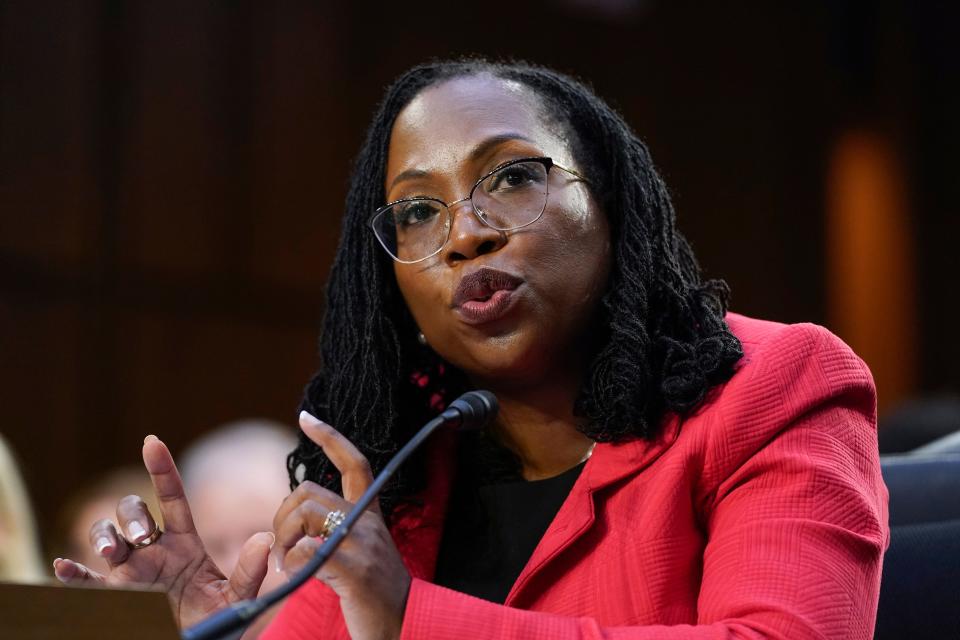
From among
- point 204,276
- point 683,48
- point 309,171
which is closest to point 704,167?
point 683,48

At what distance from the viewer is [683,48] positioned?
5969mm

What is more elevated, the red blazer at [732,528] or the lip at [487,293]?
the lip at [487,293]

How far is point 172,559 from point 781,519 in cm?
82

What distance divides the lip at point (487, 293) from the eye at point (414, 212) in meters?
0.14

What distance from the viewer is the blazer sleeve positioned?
1280 mm

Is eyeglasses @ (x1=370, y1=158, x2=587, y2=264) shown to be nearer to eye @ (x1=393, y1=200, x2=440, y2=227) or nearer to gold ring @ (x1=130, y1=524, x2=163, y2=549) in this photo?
eye @ (x1=393, y1=200, x2=440, y2=227)

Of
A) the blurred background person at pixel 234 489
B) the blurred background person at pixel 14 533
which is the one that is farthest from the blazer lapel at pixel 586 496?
the blurred background person at pixel 14 533

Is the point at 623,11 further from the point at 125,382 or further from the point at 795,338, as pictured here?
the point at 795,338

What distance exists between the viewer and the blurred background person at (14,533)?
125 inches

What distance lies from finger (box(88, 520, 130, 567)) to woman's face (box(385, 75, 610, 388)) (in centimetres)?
50

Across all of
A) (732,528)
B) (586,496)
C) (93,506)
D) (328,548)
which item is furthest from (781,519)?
(93,506)

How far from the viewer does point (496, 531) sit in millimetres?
1720

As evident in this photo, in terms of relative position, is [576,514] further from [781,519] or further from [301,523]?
[301,523]

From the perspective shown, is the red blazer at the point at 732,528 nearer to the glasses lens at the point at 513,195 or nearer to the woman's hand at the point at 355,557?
the woman's hand at the point at 355,557
